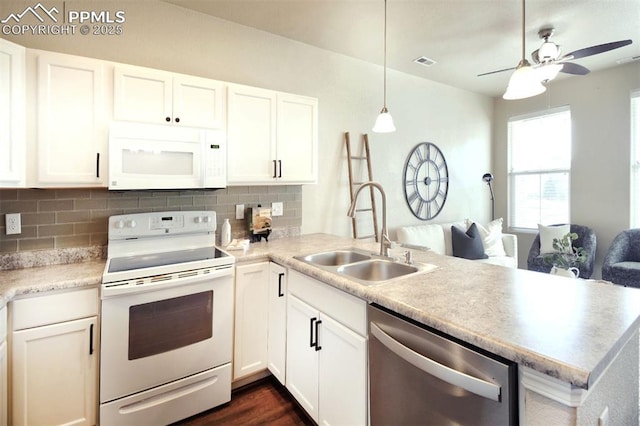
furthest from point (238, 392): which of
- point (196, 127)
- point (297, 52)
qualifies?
point (297, 52)

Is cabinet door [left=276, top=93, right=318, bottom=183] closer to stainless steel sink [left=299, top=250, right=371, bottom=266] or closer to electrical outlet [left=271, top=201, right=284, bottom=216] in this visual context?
electrical outlet [left=271, top=201, right=284, bottom=216]

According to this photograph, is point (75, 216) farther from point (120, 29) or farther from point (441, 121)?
point (441, 121)

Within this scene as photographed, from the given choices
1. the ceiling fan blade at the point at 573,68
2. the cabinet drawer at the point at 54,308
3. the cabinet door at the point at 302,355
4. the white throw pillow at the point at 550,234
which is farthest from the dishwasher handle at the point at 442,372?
the white throw pillow at the point at 550,234

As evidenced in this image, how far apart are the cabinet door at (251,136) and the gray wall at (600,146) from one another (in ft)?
13.9

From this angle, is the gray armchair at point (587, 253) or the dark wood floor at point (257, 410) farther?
the gray armchair at point (587, 253)

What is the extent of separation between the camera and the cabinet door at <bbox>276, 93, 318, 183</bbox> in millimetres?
2584

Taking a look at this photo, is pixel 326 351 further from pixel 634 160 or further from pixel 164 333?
pixel 634 160

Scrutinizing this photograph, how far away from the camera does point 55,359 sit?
161 cm

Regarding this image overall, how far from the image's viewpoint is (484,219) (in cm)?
509

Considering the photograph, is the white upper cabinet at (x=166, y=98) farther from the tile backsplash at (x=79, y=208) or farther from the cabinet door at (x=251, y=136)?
the tile backsplash at (x=79, y=208)

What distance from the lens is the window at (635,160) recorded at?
12.5 ft

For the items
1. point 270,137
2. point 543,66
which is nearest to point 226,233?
point 270,137

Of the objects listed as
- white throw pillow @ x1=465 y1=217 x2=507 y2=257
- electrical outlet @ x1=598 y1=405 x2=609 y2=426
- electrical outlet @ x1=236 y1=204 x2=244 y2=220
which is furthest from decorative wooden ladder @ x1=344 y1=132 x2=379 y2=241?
electrical outlet @ x1=598 y1=405 x2=609 y2=426

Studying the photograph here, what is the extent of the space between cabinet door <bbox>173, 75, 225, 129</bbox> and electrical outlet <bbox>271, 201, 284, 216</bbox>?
88 cm
